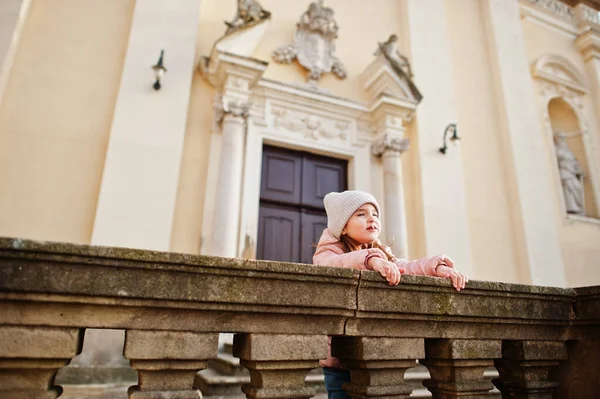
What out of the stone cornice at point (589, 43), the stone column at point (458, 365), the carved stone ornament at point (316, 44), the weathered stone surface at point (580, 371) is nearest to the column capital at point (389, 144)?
the carved stone ornament at point (316, 44)

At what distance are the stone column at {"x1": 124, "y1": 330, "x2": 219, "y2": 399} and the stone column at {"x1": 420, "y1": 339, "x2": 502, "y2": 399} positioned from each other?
39.1 inches

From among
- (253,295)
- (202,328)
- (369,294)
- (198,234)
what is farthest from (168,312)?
(198,234)

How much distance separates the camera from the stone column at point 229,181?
17.3 feet

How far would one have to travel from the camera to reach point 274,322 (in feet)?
5.05

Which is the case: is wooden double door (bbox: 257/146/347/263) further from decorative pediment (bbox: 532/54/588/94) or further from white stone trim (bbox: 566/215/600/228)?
decorative pediment (bbox: 532/54/588/94)

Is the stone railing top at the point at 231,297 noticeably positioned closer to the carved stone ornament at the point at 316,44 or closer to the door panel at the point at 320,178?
the door panel at the point at 320,178

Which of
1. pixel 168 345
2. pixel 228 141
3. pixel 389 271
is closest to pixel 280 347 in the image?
pixel 168 345

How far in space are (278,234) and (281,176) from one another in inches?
34.8

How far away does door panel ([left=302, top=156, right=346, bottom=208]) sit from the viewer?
634 cm

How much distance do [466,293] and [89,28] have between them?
5804 mm

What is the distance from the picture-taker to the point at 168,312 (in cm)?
141

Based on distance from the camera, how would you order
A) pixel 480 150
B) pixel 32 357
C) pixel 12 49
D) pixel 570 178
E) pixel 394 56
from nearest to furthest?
pixel 32 357 < pixel 12 49 < pixel 394 56 < pixel 480 150 < pixel 570 178

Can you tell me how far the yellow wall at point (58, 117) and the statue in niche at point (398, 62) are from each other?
3891mm

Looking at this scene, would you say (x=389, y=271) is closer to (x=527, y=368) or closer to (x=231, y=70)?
(x=527, y=368)
